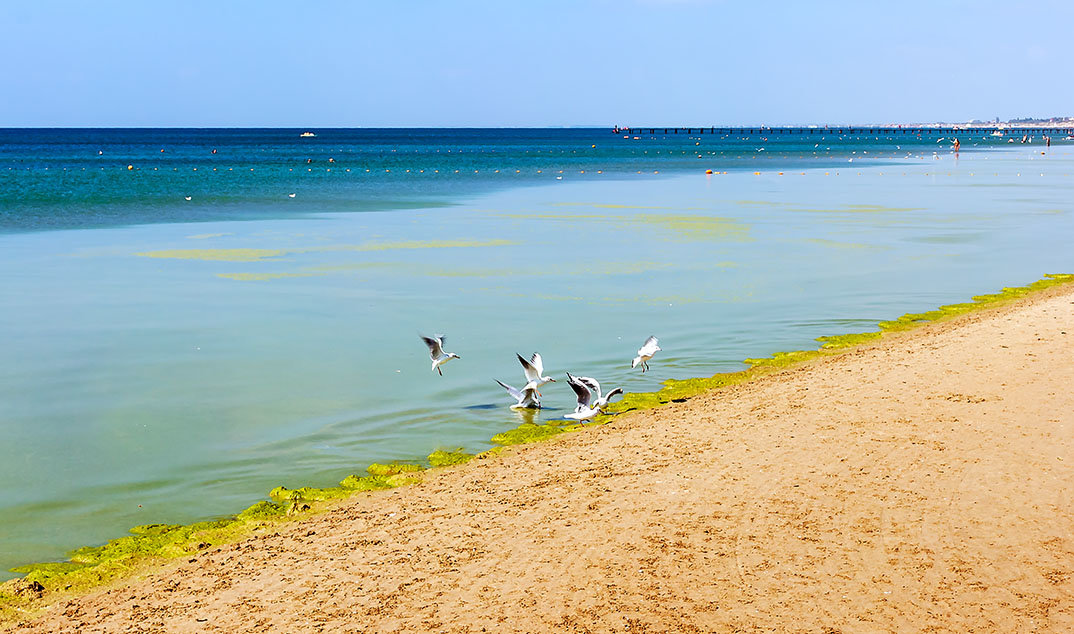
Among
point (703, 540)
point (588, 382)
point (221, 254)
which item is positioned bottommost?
point (703, 540)

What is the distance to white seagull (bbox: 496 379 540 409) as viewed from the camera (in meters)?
11.3

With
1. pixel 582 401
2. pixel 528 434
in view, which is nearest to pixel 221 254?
pixel 528 434

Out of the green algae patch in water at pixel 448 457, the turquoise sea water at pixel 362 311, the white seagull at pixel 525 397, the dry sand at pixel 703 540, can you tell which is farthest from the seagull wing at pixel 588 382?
the green algae patch in water at pixel 448 457

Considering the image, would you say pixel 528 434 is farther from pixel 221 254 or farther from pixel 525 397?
pixel 221 254

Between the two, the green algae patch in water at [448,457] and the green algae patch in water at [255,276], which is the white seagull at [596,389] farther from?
the green algae patch in water at [255,276]

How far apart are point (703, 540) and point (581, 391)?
3.47 m

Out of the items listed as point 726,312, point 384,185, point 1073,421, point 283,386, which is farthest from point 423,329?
point 384,185

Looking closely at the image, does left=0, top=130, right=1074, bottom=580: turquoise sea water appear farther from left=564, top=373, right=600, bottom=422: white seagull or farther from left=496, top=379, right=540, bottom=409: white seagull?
left=564, top=373, right=600, bottom=422: white seagull

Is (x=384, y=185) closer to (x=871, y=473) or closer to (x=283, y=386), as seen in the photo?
(x=283, y=386)

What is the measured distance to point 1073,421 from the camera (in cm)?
972

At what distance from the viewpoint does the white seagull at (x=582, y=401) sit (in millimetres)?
10570

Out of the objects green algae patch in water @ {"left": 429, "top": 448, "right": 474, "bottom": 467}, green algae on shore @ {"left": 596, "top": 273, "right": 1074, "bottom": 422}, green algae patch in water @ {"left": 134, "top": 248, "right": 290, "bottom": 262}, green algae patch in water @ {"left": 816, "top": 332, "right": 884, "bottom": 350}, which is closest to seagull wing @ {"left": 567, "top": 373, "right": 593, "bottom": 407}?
green algae on shore @ {"left": 596, "top": 273, "right": 1074, "bottom": 422}

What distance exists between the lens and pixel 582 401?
1080 cm

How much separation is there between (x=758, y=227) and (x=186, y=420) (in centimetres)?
2231
